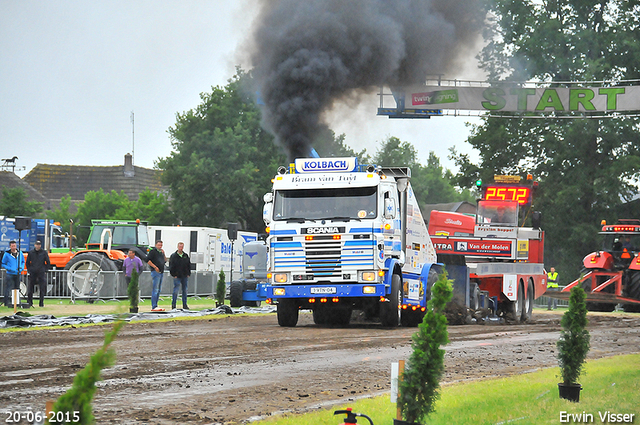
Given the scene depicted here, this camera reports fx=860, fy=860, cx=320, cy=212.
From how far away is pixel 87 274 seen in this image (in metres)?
28.2

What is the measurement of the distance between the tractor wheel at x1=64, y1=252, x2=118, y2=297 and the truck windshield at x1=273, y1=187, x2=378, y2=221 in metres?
11.8

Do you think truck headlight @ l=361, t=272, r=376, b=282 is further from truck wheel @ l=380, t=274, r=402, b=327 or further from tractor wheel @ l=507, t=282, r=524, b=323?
tractor wheel @ l=507, t=282, r=524, b=323

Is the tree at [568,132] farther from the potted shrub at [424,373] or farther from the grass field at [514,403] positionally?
the potted shrub at [424,373]

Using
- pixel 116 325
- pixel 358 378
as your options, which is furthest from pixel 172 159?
pixel 116 325

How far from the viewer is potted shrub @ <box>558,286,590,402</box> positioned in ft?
27.6

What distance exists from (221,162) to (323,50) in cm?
3680

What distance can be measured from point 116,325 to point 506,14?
51011 millimetres

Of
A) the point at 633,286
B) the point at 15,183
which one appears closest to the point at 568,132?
the point at 633,286

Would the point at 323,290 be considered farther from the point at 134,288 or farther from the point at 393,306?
the point at 134,288

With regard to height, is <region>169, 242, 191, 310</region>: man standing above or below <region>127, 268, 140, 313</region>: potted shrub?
above

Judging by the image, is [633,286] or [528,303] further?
[633,286]

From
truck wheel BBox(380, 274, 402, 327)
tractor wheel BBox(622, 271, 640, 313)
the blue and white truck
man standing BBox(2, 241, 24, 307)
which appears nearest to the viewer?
the blue and white truck

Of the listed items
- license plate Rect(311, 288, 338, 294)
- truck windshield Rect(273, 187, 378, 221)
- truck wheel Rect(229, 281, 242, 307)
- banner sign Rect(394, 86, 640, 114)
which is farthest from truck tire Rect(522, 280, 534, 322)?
banner sign Rect(394, 86, 640, 114)

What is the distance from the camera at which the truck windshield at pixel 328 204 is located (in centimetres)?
1809
